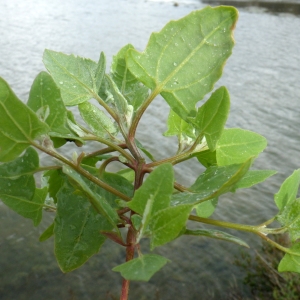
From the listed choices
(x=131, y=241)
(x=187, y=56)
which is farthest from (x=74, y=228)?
(x=187, y=56)

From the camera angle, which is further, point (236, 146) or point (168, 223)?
point (236, 146)

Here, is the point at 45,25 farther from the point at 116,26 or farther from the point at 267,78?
the point at 267,78

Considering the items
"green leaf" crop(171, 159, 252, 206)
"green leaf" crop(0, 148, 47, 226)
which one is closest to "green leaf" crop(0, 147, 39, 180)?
"green leaf" crop(0, 148, 47, 226)

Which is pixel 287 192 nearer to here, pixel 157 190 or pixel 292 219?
pixel 292 219

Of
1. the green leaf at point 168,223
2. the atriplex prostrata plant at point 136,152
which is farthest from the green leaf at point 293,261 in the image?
the green leaf at point 168,223

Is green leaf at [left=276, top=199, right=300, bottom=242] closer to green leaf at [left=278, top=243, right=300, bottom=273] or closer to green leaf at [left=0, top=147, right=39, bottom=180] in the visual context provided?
green leaf at [left=278, top=243, right=300, bottom=273]

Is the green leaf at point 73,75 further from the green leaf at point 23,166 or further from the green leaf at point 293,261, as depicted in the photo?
the green leaf at point 293,261
